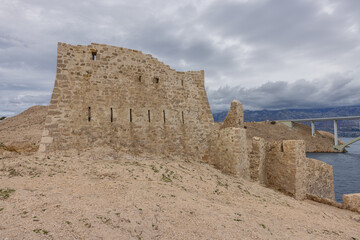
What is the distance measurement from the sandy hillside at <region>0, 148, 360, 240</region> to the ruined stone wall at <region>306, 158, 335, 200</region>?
4.20 meters

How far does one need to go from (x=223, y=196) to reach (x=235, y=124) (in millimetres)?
8385

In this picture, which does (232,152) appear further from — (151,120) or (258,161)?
(151,120)

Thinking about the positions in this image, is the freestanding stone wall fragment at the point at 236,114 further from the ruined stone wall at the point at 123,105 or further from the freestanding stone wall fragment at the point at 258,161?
the freestanding stone wall fragment at the point at 258,161

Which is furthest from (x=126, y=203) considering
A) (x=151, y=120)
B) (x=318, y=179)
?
(x=318, y=179)

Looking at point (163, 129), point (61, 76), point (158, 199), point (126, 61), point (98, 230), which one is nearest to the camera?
point (98, 230)

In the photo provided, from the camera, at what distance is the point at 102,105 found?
37.4 feet

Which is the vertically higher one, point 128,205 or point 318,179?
point 128,205

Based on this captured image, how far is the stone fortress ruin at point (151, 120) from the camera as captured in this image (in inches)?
419

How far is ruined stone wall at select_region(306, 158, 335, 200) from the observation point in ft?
48.1

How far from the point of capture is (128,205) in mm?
5770

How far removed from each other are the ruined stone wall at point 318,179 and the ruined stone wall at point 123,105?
8087mm

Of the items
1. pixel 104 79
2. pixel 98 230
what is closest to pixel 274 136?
pixel 104 79

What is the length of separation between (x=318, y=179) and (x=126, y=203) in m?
15.6

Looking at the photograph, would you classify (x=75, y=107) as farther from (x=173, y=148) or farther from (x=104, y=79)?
(x=173, y=148)
